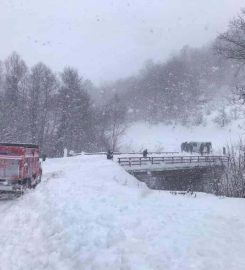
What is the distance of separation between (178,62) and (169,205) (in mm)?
106078

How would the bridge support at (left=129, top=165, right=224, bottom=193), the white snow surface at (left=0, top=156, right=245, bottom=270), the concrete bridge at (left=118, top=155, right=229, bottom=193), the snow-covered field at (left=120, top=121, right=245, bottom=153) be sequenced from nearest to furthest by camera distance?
1. the white snow surface at (left=0, top=156, right=245, bottom=270)
2. the bridge support at (left=129, top=165, right=224, bottom=193)
3. the concrete bridge at (left=118, top=155, right=229, bottom=193)
4. the snow-covered field at (left=120, top=121, right=245, bottom=153)

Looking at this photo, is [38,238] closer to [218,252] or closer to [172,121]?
[218,252]

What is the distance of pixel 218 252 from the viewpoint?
891cm

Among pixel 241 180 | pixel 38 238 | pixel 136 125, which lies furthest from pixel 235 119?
pixel 38 238

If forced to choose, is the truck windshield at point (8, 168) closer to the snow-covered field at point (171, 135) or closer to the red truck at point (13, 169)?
the red truck at point (13, 169)

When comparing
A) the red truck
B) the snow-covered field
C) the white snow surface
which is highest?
the snow-covered field

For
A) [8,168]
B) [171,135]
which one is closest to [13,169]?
[8,168]

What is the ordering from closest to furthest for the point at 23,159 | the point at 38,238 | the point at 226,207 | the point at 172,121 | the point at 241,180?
the point at 38,238
the point at 226,207
the point at 241,180
the point at 23,159
the point at 172,121

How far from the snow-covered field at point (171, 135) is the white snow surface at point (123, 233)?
68565mm

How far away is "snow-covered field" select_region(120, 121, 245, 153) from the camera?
8619cm

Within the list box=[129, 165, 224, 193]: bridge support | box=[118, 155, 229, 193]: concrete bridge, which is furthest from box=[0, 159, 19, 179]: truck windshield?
box=[129, 165, 224, 193]: bridge support

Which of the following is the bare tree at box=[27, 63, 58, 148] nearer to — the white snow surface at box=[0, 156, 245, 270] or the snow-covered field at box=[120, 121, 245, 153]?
the snow-covered field at box=[120, 121, 245, 153]

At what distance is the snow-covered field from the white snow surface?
225 ft

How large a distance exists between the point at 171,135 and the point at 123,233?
8843 cm
